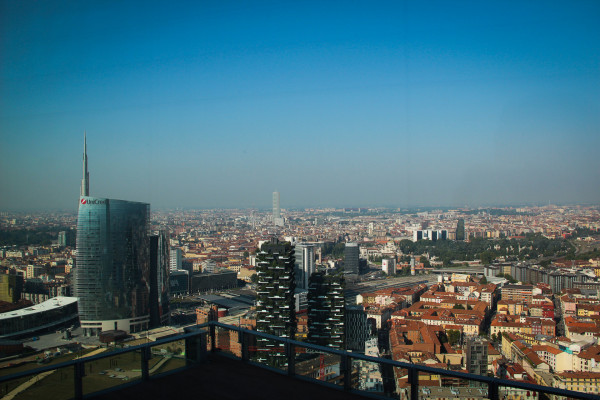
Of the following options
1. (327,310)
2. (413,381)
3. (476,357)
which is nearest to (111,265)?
(327,310)

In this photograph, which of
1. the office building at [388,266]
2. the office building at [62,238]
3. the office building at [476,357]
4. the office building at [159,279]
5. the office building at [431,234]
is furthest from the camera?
the office building at [431,234]

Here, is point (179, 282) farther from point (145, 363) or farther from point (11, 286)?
point (145, 363)

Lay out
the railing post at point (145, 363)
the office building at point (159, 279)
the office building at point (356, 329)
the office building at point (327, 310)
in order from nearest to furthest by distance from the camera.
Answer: the railing post at point (145, 363) → the office building at point (327, 310) → the office building at point (356, 329) → the office building at point (159, 279)

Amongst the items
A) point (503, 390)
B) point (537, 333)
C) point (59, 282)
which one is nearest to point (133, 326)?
point (59, 282)

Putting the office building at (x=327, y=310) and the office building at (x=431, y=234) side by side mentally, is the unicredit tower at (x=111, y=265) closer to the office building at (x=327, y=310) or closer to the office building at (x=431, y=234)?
the office building at (x=327, y=310)

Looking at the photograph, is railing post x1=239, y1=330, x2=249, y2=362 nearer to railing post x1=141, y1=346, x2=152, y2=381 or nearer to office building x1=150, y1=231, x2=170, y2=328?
railing post x1=141, y1=346, x2=152, y2=381

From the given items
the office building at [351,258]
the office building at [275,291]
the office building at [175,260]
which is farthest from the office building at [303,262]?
the office building at [351,258]

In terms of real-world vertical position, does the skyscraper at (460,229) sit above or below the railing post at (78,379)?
below
